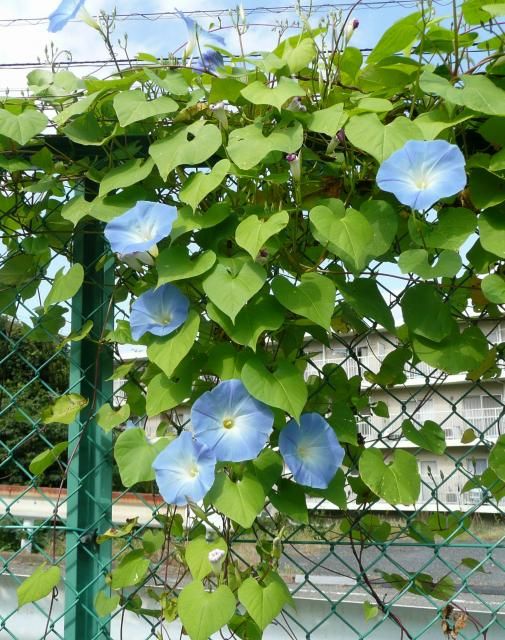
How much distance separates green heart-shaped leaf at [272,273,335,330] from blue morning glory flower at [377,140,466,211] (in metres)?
0.16

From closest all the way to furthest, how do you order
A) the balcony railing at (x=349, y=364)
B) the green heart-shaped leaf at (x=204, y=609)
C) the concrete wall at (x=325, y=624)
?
1. the green heart-shaped leaf at (x=204, y=609)
2. the balcony railing at (x=349, y=364)
3. the concrete wall at (x=325, y=624)

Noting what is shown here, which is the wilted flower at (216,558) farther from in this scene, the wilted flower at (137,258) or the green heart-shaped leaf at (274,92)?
the green heart-shaped leaf at (274,92)

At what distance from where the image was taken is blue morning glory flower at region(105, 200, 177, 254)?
104 centimetres

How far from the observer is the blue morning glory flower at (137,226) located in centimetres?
104

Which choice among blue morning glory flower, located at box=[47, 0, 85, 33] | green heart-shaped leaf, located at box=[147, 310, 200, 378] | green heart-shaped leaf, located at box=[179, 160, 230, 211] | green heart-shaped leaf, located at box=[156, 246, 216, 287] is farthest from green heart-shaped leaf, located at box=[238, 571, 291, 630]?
blue morning glory flower, located at box=[47, 0, 85, 33]

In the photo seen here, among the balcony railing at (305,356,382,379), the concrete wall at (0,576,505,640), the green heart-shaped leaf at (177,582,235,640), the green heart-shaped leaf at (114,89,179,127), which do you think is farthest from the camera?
the concrete wall at (0,576,505,640)

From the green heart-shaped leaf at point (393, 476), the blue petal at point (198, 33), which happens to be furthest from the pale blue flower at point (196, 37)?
the green heart-shaped leaf at point (393, 476)

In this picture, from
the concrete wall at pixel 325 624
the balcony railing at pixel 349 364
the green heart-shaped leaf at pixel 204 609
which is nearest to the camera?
the green heart-shaped leaf at pixel 204 609

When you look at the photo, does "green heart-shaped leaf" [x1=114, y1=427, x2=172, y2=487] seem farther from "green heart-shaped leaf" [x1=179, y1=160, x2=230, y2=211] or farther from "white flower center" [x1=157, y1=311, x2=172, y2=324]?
"green heart-shaped leaf" [x1=179, y1=160, x2=230, y2=211]

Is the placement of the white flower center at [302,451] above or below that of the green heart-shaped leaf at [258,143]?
below

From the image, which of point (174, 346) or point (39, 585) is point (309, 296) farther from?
point (39, 585)

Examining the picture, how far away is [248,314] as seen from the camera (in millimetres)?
1015

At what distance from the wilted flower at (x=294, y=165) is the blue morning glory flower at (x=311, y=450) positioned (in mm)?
339

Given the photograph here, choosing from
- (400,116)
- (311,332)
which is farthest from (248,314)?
(400,116)
